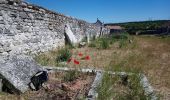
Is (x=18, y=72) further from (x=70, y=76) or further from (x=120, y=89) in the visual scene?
(x=120, y=89)

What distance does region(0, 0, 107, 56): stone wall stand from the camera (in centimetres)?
675

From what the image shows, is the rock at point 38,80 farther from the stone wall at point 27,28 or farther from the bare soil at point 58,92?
the stone wall at point 27,28

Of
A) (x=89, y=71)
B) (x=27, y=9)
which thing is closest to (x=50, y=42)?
(x=27, y=9)

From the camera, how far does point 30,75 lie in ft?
15.9

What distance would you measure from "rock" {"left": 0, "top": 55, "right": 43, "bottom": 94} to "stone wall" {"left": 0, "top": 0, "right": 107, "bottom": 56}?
5.24 feet

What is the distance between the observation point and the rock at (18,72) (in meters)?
4.35

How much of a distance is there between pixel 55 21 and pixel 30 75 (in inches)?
259

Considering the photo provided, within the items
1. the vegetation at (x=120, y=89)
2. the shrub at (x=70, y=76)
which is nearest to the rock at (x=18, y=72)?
the shrub at (x=70, y=76)

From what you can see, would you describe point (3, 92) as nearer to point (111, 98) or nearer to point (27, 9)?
point (111, 98)

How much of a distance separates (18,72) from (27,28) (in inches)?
146

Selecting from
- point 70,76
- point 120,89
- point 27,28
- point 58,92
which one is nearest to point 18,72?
point 58,92

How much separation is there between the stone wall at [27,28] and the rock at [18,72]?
160 centimetres

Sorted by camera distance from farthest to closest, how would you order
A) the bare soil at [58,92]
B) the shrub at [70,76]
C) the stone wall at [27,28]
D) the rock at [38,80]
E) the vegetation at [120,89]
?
the stone wall at [27,28] → the shrub at [70,76] → the rock at [38,80] → the bare soil at [58,92] → the vegetation at [120,89]

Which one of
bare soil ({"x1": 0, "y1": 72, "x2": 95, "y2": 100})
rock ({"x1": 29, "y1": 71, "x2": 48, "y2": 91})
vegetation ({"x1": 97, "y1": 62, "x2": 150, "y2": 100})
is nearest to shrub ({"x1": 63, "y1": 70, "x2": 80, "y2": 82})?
bare soil ({"x1": 0, "y1": 72, "x2": 95, "y2": 100})
